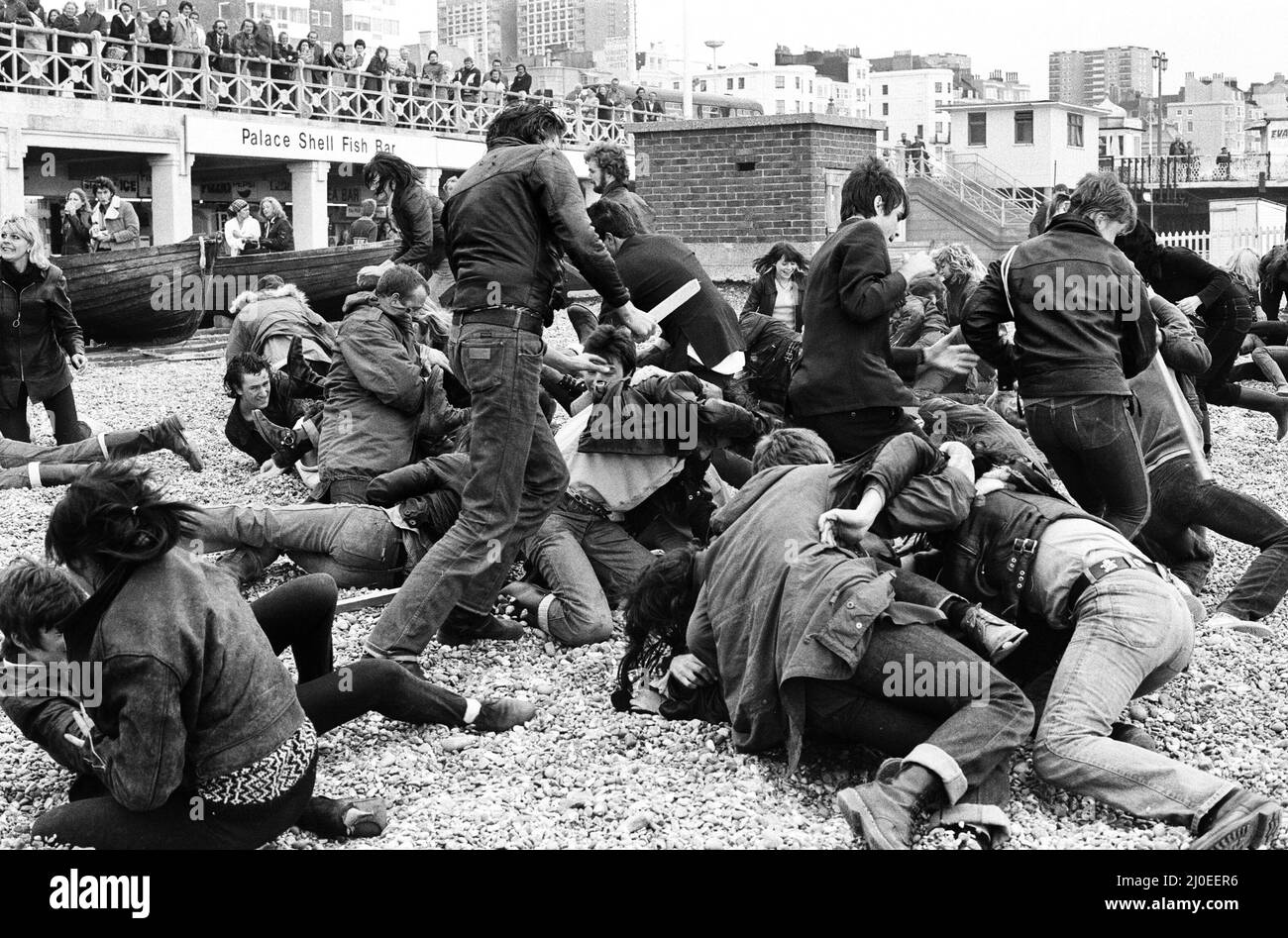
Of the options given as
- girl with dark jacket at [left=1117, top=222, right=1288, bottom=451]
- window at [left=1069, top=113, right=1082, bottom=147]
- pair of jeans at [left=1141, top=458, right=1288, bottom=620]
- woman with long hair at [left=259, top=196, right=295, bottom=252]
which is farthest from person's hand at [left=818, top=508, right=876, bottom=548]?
window at [left=1069, top=113, right=1082, bottom=147]

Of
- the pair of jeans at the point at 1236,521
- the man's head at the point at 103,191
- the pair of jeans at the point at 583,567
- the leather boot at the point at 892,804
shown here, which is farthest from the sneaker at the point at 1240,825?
the man's head at the point at 103,191

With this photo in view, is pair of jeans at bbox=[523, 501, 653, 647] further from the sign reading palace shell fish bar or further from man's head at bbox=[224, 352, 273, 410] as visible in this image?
the sign reading palace shell fish bar

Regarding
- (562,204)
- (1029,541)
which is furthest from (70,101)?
(1029,541)

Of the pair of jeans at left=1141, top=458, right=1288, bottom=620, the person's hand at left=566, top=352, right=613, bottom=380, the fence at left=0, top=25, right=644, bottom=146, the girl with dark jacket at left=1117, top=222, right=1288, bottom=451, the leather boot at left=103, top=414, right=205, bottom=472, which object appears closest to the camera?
the pair of jeans at left=1141, top=458, right=1288, bottom=620

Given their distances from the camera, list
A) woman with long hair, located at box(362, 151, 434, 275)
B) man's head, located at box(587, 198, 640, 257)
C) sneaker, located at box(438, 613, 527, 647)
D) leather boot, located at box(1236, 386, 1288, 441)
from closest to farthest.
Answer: sneaker, located at box(438, 613, 527, 647) < man's head, located at box(587, 198, 640, 257) < woman with long hair, located at box(362, 151, 434, 275) < leather boot, located at box(1236, 386, 1288, 441)

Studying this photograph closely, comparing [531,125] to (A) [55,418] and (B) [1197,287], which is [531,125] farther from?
(A) [55,418]

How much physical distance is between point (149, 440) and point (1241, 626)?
578 centimetres

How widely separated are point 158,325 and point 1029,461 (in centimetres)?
1268

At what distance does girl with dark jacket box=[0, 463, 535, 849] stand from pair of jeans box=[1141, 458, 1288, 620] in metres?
3.74

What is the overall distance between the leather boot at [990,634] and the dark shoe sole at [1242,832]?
0.74 meters

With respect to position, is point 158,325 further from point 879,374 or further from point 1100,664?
point 1100,664

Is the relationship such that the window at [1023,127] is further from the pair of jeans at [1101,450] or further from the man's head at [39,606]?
the man's head at [39,606]

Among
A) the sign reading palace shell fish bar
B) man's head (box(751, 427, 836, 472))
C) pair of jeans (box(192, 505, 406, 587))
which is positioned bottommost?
pair of jeans (box(192, 505, 406, 587))

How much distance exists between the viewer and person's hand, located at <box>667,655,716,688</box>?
194 inches
